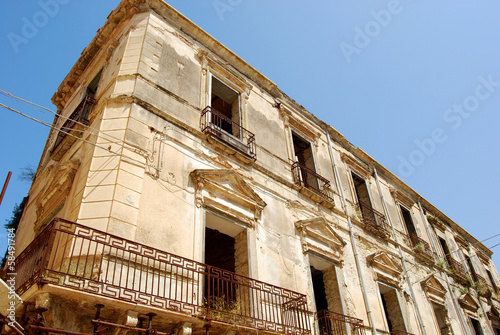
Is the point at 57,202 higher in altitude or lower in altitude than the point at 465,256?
lower

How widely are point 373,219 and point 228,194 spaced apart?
6.75 meters

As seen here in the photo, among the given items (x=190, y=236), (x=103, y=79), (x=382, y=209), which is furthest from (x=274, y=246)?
(x=382, y=209)

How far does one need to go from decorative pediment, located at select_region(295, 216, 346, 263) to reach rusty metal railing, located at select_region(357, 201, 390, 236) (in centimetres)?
256

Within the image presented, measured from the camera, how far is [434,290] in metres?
13.3

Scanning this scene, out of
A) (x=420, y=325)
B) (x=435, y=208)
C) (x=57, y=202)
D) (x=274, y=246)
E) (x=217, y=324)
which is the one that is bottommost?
(x=217, y=324)

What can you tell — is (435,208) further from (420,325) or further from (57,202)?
(57,202)

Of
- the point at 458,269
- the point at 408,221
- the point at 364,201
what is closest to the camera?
Answer: the point at 364,201

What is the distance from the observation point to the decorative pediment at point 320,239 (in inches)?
368

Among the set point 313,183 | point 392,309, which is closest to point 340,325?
point 392,309

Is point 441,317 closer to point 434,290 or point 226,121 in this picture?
point 434,290

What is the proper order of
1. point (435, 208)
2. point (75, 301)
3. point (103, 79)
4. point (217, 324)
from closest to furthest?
point (75, 301), point (217, 324), point (103, 79), point (435, 208)

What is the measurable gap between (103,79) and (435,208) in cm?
1580

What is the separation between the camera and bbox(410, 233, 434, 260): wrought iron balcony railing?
1446 centimetres

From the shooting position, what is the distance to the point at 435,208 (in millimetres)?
18672
